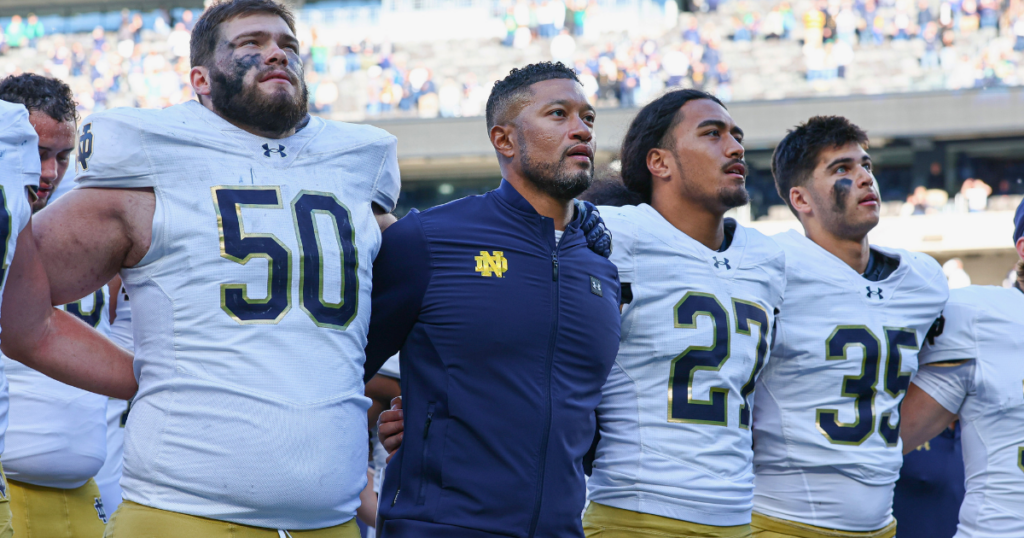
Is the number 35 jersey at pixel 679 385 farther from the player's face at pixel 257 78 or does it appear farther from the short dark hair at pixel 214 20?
the short dark hair at pixel 214 20

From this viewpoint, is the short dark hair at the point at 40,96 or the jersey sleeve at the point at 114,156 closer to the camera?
the jersey sleeve at the point at 114,156

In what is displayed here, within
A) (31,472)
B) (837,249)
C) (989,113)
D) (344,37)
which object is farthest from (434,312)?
(344,37)

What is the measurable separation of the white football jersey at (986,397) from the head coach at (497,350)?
187 cm

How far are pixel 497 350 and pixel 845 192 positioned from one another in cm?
200

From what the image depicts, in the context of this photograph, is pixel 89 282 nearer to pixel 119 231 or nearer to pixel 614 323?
pixel 119 231

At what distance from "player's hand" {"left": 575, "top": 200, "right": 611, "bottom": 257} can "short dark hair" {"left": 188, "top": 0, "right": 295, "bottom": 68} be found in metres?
1.04

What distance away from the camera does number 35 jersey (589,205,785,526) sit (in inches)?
118

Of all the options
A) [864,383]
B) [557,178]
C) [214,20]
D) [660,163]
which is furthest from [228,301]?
[864,383]

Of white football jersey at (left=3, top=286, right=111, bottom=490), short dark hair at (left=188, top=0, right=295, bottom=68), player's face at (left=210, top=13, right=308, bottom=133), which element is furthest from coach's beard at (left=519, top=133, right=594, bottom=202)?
white football jersey at (left=3, top=286, right=111, bottom=490)

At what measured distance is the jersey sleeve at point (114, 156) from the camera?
2295mm

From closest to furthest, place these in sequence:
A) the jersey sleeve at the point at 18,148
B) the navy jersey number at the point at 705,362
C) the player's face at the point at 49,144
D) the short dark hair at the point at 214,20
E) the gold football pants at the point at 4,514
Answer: the gold football pants at the point at 4,514 → the jersey sleeve at the point at 18,148 → the short dark hair at the point at 214,20 → the navy jersey number at the point at 705,362 → the player's face at the point at 49,144

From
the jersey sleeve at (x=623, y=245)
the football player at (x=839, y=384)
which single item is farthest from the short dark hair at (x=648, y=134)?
the football player at (x=839, y=384)

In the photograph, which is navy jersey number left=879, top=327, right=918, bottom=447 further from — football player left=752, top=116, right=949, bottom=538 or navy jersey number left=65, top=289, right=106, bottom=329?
navy jersey number left=65, top=289, right=106, bottom=329

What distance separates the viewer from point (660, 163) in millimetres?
3598
